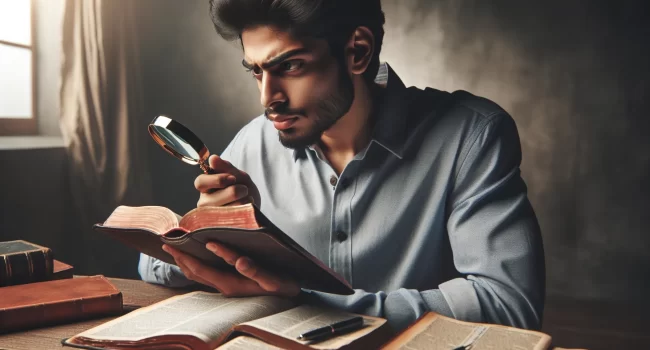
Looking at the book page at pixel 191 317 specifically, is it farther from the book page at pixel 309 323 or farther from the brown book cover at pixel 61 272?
the brown book cover at pixel 61 272

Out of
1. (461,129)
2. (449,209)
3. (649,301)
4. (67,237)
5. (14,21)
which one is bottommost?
(649,301)

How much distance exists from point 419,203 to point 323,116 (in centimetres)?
34

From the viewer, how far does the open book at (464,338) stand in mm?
861

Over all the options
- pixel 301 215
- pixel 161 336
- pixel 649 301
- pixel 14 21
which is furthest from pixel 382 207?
pixel 14 21

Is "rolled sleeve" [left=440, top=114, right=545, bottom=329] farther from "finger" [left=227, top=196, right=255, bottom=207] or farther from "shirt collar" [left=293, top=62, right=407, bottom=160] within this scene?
"finger" [left=227, top=196, right=255, bottom=207]

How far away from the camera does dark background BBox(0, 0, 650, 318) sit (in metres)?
1.97

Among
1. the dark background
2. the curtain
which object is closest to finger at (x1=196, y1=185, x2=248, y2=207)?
the dark background

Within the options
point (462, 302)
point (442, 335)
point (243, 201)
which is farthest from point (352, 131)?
point (442, 335)

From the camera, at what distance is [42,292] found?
3.82 ft

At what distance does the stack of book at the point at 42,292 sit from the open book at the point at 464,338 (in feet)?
2.03

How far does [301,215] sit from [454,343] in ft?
2.73

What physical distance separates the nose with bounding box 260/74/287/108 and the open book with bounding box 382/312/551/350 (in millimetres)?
749

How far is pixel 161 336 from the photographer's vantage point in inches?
35.2

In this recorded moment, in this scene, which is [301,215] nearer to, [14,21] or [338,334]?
[338,334]
